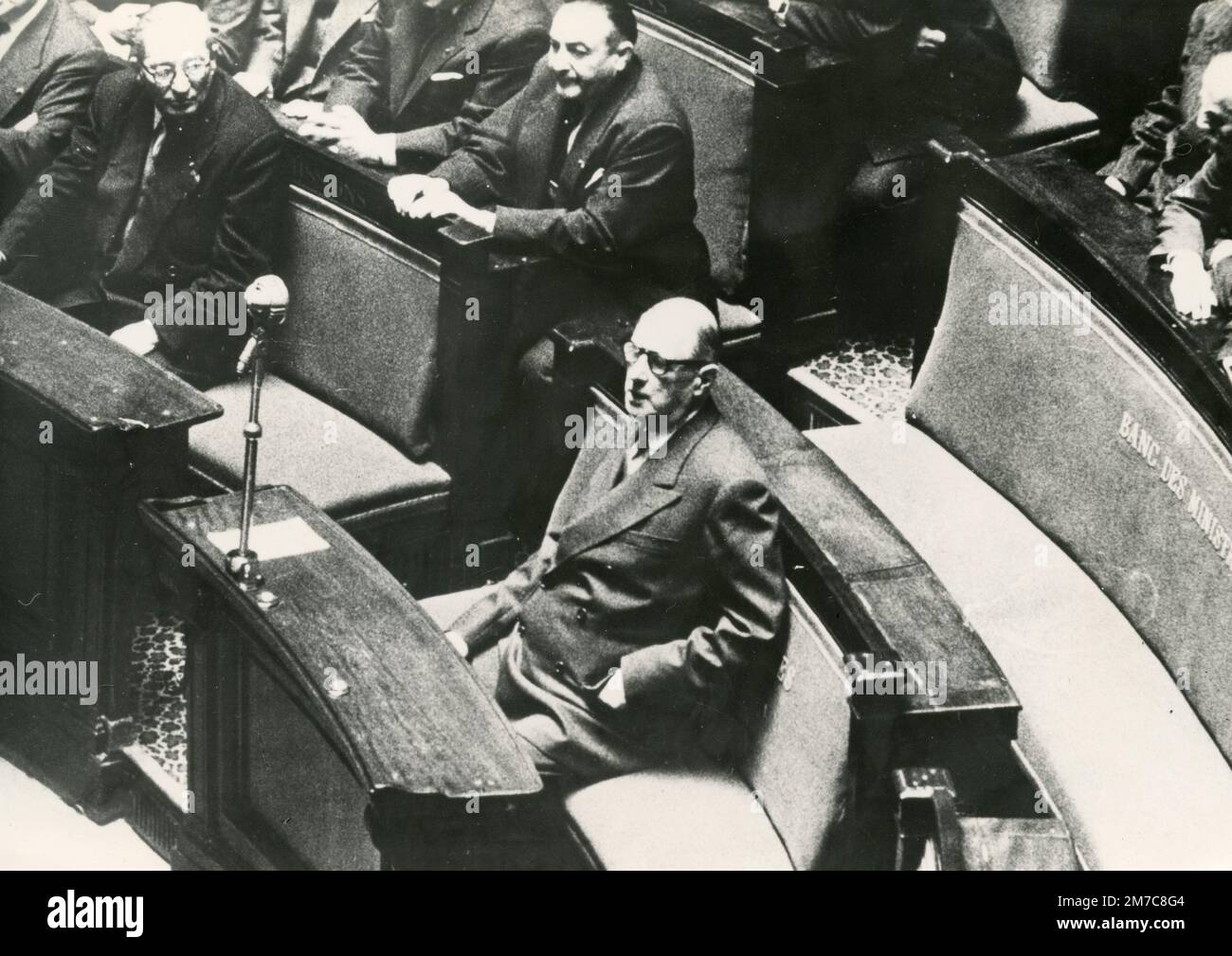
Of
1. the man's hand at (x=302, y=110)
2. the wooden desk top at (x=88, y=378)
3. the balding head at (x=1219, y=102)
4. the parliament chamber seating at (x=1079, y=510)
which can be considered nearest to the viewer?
the parliament chamber seating at (x=1079, y=510)

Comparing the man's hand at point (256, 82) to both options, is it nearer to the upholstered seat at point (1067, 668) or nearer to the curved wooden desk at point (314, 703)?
the curved wooden desk at point (314, 703)

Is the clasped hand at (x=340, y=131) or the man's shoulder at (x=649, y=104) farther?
the clasped hand at (x=340, y=131)

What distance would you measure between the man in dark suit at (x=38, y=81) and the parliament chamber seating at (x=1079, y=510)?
1.78 m

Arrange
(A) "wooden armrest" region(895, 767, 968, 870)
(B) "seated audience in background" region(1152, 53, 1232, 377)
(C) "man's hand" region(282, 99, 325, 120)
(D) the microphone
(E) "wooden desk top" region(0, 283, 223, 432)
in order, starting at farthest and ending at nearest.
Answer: (C) "man's hand" region(282, 99, 325, 120)
(E) "wooden desk top" region(0, 283, 223, 432)
(B) "seated audience in background" region(1152, 53, 1232, 377)
(D) the microphone
(A) "wooden armrest" region(895, 767, 968, 870)

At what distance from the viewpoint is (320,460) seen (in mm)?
4676

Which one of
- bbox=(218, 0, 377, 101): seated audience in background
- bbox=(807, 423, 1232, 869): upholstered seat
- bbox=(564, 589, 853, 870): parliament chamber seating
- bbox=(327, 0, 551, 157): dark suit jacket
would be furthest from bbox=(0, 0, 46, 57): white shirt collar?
bbox=(564, 589, 853, 870): parliament chamber seating

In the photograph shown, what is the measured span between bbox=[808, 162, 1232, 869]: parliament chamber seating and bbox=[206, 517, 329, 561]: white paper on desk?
3.58ft

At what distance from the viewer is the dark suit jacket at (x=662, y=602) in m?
3.75

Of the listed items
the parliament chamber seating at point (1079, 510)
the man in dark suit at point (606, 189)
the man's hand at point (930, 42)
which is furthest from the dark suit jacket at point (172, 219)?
the man's hand at point (930, 42)

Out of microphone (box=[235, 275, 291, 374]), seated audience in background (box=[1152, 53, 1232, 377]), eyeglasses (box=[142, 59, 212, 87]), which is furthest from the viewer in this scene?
eyeglasses (box=[142, 59, 212, 87])

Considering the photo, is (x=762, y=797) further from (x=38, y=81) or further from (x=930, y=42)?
(x=38, y=81)

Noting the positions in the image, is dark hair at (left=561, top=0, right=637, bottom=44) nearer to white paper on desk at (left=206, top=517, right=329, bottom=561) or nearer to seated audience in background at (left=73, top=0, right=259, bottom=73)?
seated audience in background at (left=73, top=0, right=259, bottom=73)

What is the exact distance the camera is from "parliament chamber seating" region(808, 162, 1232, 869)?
3.86 meters
